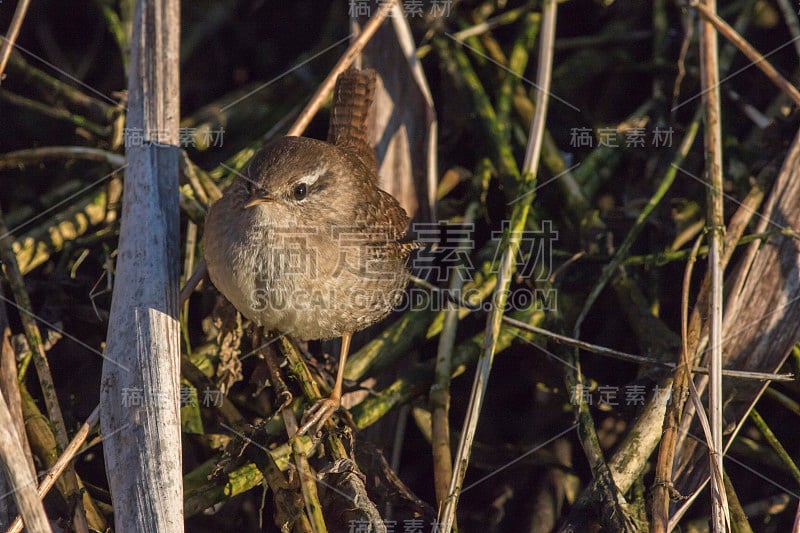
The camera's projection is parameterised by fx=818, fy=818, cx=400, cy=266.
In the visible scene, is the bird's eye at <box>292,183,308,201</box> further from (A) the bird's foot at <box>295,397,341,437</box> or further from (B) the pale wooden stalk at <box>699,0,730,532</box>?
(B) the pale wooden stalk at <box>699,0,730,532</box>

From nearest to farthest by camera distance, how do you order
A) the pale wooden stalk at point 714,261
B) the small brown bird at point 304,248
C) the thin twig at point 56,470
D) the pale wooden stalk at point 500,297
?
the thin twig at point 56,470 → the pale wooden stalk at point 714,261 → the pale wooden stalk at point 500,297 → the small brown bird at point 304,248

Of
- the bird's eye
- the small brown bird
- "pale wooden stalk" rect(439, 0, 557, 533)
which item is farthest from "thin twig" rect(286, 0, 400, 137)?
"pale wooden stalk" rect(439, 0, 557, 533)

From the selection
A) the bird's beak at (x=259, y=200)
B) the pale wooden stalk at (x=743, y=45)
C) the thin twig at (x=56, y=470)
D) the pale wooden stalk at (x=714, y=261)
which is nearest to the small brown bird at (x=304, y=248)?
the bird's beak at (x=259, y=200)

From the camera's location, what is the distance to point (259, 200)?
2.63 meters

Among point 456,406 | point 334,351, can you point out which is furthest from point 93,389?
point 456,406

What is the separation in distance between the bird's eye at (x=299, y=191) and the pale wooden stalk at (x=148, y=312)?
458 mm

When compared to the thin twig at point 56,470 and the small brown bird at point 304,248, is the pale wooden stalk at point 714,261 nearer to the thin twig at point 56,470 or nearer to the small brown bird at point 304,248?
the small brown bird at point 304,248

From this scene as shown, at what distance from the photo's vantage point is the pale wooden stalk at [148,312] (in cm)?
225

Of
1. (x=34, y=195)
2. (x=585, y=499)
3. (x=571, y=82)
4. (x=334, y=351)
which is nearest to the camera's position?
(x=585, y=499)

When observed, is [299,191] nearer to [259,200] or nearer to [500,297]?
[259,200]

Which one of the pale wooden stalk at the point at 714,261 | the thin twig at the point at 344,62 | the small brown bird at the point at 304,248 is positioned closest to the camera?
the pale wooden stalk at the point at 714,261

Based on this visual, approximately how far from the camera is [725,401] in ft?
9.74

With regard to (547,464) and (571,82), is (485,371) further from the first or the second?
(571,82)

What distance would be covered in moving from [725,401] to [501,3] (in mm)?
2313
